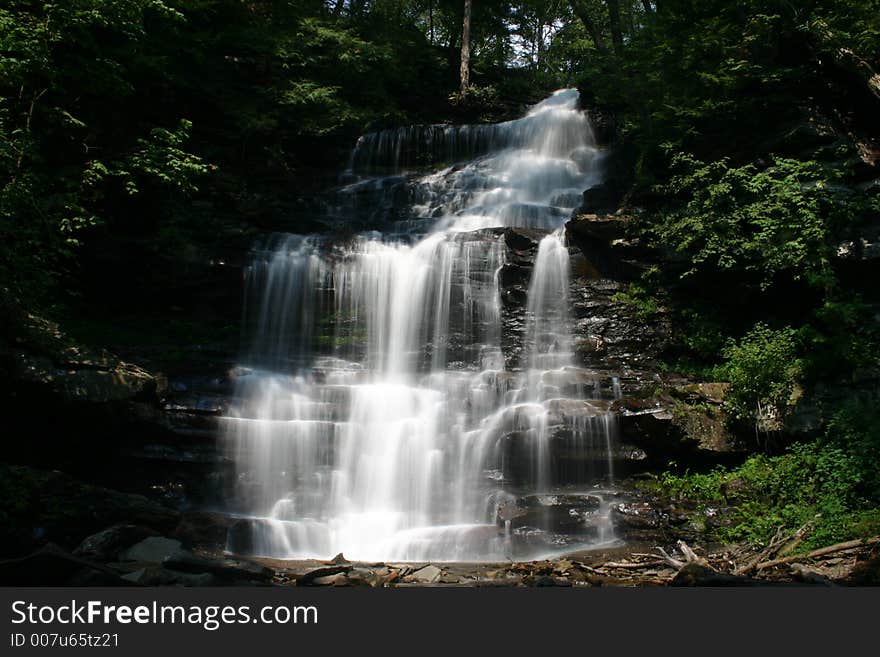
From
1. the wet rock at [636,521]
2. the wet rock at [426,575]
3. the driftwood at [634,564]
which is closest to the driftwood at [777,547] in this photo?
the driftwood at [634,564]

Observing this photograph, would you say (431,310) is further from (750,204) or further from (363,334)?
(750,204)

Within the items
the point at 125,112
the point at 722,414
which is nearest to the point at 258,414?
the point at 722,414

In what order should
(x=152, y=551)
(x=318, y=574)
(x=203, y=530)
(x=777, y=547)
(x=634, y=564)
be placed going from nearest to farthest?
(x=318, y=574)
(x=152, y=551)
(x=634, y=564)
(x=777, y=547)
(x=203, y=530)

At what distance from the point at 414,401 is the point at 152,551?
5.60 metres

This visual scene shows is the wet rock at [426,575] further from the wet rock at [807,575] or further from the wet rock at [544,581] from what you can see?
the wet rock at [807,575]

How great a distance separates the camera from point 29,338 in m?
9.31

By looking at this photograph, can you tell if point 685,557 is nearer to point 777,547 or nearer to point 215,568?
point 777,547

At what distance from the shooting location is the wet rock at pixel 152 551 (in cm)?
706

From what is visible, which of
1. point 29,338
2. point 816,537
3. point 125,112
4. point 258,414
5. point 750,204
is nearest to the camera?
point 816,537

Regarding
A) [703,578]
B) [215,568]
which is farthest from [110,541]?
[703,578]

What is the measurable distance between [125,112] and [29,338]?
954 cm

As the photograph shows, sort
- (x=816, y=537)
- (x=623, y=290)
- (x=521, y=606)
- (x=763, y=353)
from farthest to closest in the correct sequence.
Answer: (x=623, y=290) < (x=763, y=353) < (x=816, y=537) < (x=521, y=606)

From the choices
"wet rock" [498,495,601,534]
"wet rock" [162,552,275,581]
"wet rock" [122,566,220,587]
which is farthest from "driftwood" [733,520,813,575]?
"wet rock" [122,566,220,587]

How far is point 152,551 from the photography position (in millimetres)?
7168
